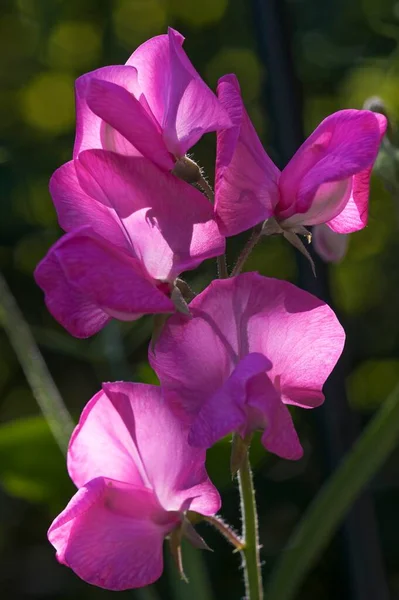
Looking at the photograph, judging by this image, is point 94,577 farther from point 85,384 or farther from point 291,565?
point 85,384

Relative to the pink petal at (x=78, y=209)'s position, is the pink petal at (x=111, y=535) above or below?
below

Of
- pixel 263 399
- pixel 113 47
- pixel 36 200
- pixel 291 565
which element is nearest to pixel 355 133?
pixel 263 399

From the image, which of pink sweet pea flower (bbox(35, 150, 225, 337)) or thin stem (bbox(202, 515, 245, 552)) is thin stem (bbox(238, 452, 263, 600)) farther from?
pink sweet pea flower (bbox(35, 150, 225, 337))

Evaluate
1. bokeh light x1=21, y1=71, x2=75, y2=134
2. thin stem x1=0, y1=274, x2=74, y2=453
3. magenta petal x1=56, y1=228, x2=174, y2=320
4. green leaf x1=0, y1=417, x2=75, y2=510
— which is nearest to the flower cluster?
magenta petal x1=56, y1=228, x2=174, y2=320

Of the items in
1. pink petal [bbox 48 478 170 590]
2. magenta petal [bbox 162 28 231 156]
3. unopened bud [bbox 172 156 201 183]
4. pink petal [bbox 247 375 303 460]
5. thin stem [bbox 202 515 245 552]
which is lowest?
thin stem [bbox 202 515 245 552]

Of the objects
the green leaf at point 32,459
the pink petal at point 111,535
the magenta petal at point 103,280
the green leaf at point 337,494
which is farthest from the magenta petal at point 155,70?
the green leaf at point 32,459

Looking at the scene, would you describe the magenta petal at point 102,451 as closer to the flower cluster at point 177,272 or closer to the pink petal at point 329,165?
the flower cluster at point 177,272
